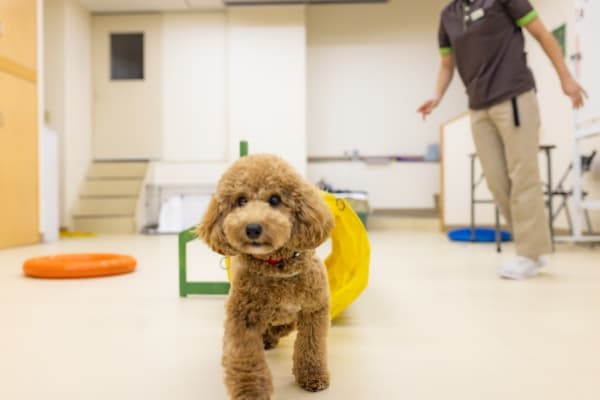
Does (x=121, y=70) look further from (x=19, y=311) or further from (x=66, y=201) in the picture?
(x=19, y=311)

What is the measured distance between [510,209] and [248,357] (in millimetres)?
1940

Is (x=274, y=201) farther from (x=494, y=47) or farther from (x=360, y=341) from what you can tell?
(x=494, y=47)

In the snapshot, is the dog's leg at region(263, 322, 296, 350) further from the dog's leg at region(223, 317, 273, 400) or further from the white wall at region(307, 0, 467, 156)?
the white wall at region(307, 0, 467, 156)

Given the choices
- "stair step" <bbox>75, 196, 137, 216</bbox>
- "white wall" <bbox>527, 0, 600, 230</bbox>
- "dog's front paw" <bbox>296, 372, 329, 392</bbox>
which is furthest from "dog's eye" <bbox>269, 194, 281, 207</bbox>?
"stair step" <bbox>75, 196, 137, 216</bbox>

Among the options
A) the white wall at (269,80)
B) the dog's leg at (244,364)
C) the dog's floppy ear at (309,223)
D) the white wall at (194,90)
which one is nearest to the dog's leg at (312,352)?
the dog's leg at (244,364)

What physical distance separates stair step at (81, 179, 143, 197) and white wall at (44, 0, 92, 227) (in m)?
0.18

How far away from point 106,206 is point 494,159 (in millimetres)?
4878

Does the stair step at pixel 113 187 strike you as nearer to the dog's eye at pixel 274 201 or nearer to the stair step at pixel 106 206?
the stair step at pixel 106 206

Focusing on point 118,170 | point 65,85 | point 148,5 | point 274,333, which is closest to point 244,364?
point 274,333

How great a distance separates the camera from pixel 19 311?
181 centimetres

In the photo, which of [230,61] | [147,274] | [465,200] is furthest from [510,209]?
[230,61]

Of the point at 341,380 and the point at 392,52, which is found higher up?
the point at 392,52

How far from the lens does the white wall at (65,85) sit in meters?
5.77

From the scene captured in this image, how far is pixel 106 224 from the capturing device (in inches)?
235
